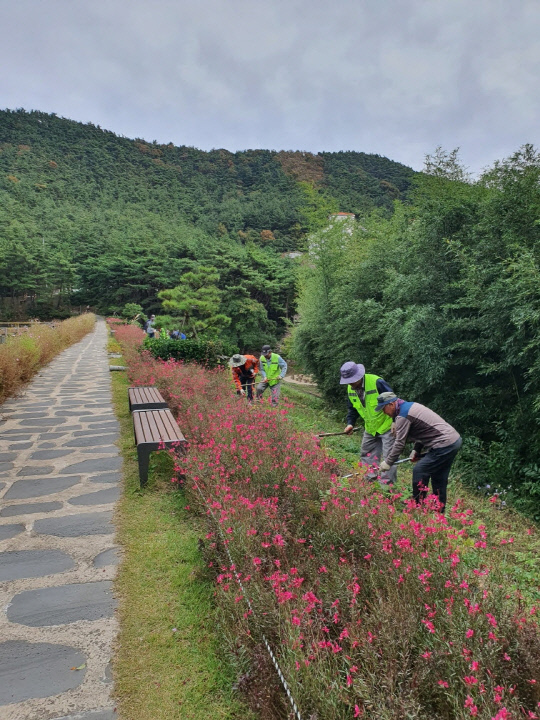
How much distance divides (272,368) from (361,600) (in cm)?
628

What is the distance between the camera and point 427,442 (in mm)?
3822

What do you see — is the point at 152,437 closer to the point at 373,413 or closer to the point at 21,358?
the point at 373,413

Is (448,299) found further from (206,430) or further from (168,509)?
(168,509)

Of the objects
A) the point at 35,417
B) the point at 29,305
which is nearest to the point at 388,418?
the point at 35,417

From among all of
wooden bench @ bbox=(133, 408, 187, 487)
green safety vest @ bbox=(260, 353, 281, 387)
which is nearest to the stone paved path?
wooden bench @ bbox=(133, 408, 187, 487)

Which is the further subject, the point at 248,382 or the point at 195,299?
the point at 195,299

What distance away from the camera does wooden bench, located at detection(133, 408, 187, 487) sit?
13.2 feet

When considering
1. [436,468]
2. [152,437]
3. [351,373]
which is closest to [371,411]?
[351,373]

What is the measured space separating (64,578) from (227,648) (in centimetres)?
132

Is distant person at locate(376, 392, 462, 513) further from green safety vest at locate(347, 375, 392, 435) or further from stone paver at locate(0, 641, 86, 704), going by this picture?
stone paver at locate(0, 641, 86, 704)

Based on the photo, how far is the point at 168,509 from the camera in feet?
12.2

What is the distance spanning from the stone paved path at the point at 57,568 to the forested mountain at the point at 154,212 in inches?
543

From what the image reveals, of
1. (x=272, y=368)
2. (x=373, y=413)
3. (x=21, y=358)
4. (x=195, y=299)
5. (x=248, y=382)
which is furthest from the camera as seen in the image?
(x=195, y=299)

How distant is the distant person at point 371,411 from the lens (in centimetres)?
439
